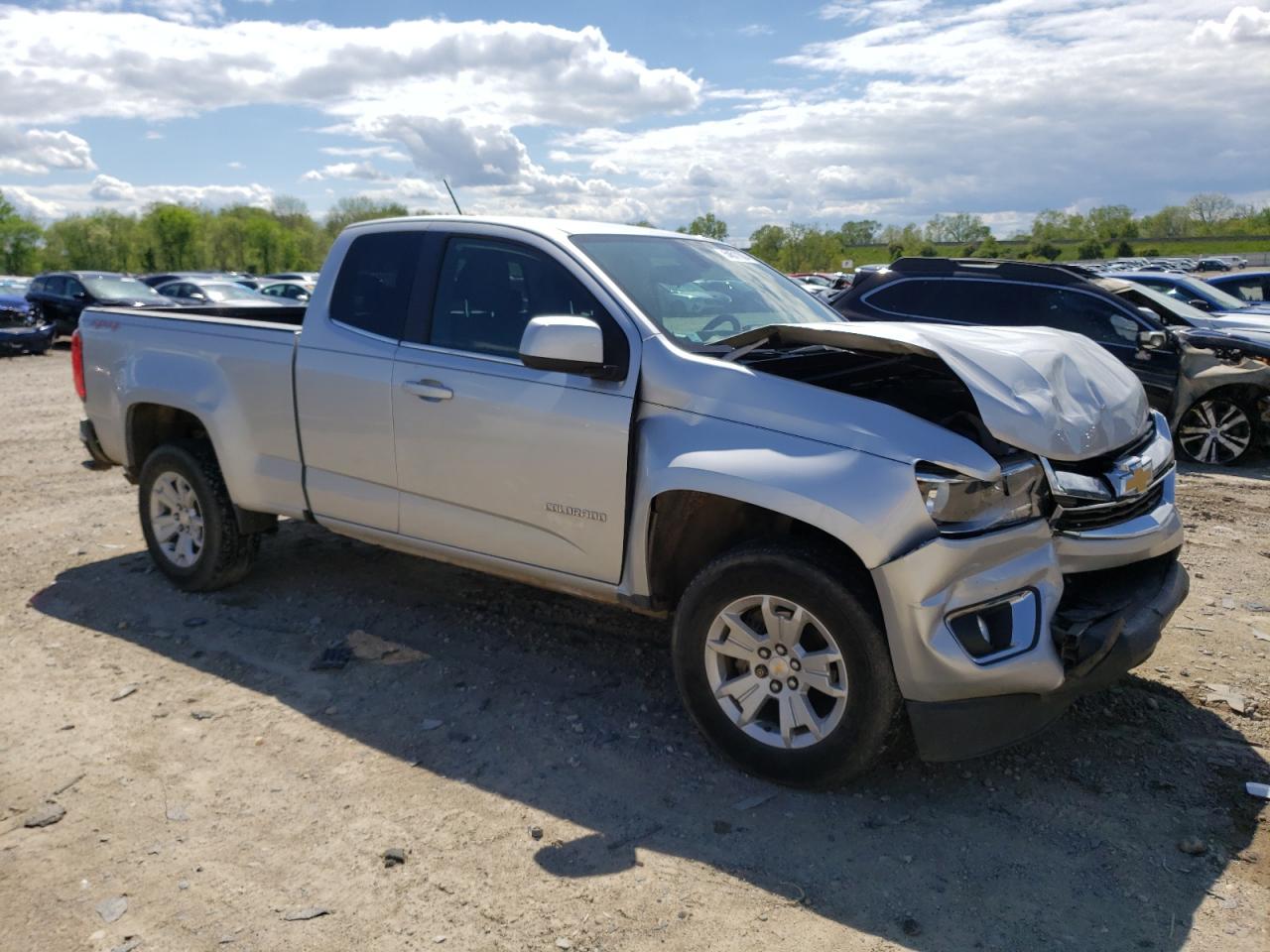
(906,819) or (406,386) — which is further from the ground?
(406,386)

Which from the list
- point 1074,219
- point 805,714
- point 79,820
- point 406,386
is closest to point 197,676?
point 79,820

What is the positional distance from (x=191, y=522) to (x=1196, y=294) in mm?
12552

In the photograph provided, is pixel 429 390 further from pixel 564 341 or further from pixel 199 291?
pixel 199 291

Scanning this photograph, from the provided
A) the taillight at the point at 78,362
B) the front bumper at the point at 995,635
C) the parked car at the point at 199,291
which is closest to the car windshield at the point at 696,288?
the front bumper at the point at 995,635

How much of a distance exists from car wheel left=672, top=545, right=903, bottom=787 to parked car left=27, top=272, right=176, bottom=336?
67.9 feet

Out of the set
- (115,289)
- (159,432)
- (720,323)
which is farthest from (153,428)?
(115,289)

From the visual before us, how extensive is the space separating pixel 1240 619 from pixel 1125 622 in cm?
232

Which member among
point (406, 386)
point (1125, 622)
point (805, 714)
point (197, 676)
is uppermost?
point (406, 386)

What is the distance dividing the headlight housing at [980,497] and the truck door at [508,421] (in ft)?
3.81

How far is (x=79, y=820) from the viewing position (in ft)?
11.4

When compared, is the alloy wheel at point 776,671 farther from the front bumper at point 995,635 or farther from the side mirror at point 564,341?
the side mirror at point 564,341

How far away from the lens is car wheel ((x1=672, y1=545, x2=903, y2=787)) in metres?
3.32

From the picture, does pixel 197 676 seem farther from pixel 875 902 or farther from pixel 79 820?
pixel 875 902

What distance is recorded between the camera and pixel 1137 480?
375 cm
